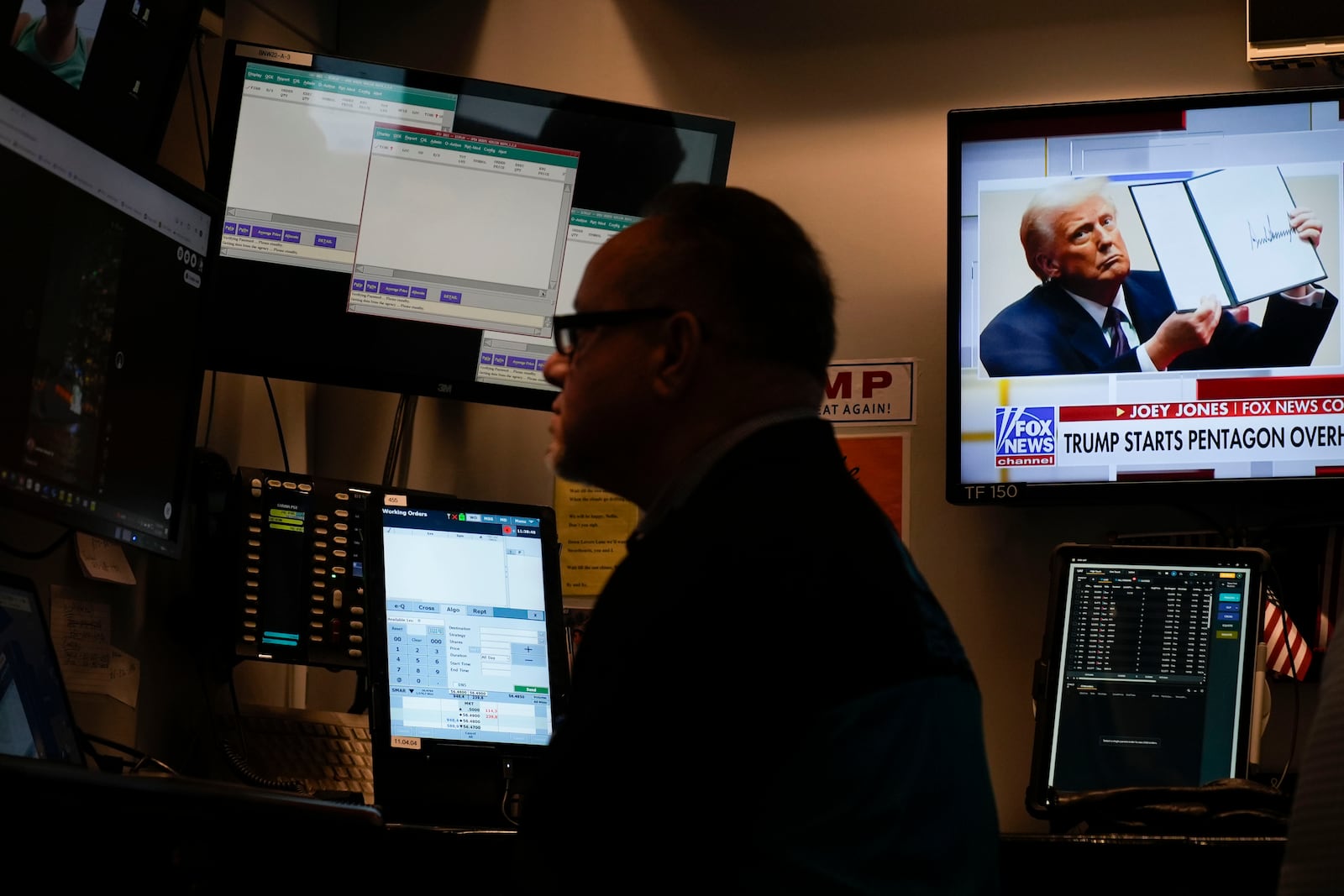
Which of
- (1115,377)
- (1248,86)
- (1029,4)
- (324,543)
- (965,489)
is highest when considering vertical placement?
(1029,4)

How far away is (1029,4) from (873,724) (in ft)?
6.10

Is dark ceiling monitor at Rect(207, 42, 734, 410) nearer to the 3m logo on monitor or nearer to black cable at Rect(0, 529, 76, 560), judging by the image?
black cable at Rect(0, 529, 76, 560)

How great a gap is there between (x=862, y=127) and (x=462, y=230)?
29.6 inches

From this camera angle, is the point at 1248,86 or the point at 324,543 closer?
the point at 324,543

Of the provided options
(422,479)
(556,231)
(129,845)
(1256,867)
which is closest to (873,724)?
(129,845)

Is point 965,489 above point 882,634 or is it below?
above

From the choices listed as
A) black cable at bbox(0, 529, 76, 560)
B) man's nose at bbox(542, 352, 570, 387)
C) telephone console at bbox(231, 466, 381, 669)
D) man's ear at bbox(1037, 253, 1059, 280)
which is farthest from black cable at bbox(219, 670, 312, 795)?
man's ear at bbox(1037, 253, 1059, 280)

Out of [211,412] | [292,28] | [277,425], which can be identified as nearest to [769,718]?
[211,412]

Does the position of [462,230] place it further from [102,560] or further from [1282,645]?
[1282,645]

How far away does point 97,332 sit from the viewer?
1.59 m

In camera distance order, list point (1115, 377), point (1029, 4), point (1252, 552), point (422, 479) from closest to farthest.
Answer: point (1252, 552) → point (1115, 377) → point (1029, 4) → point (422, 479)

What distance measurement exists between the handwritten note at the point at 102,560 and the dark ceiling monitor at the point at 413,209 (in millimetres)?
356

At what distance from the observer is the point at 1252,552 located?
214 centimetres

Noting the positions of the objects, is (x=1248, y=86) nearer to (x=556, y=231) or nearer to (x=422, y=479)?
(x=556, y=231)
